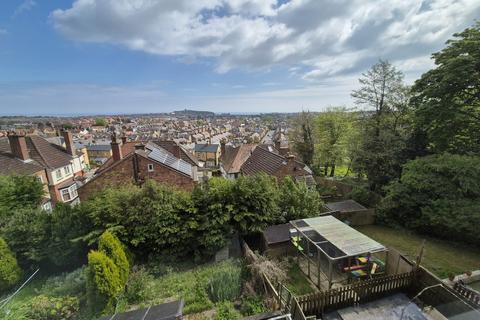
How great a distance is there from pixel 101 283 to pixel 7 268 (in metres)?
6.29

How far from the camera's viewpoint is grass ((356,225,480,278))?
10.4 metres

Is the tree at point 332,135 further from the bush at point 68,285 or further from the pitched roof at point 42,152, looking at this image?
the pitched roof at point 42,152

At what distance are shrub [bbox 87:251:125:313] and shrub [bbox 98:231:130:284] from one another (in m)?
0.31

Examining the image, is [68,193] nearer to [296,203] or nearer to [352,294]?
[296,203]

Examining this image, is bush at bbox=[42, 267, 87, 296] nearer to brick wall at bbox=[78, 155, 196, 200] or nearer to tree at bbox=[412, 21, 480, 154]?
brick wall at bbox=[78, 155, 196, 200]

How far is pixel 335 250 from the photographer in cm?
913

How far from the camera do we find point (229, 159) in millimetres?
30562

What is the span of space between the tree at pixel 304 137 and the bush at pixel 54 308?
2982cm

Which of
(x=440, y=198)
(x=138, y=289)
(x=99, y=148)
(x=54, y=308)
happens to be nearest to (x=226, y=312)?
(x=138, y=289)

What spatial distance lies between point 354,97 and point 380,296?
18526 mm

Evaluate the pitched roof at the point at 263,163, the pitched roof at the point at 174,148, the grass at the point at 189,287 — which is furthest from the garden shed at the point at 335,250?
the pitched roof at the point at 174,148

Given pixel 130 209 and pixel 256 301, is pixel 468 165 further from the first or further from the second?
pixel 130 209

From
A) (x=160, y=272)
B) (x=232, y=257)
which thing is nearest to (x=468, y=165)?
(x=232, y=257)

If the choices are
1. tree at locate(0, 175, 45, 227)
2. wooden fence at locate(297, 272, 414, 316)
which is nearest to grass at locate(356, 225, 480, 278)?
wooden fence at locate(297, 272, 414, 316)
